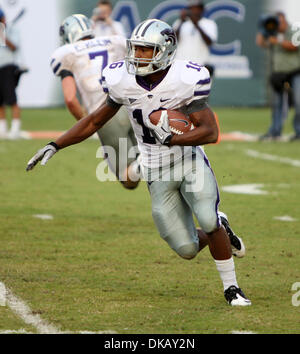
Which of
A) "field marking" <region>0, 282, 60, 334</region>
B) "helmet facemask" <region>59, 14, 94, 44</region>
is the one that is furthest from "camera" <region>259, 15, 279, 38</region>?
"field marking" <region>0, 282, 60, 334</region>

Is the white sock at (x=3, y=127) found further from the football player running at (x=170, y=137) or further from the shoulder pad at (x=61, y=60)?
the football player running at (x=170, y=137)

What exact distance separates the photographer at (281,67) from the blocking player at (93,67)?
210 inches

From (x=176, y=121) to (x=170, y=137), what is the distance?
0.12 metres

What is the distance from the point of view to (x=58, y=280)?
4.86m

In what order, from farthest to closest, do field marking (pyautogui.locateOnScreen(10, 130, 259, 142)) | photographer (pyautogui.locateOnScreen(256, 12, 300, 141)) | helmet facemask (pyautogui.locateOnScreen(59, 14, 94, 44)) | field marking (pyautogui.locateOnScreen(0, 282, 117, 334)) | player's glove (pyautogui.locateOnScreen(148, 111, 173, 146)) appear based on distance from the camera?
field marking (pyautogui.locateOnScreen(10, 130, 259, 142)) → photographer (pyautogui.locateOnScreen(256, 12, 300, 141)) → helmet facemask (pyautogui.locateOnScreen(59, 14, 94, 44)) → player's glove (pyautogui.locateOnScreen(148, 111, 173, 146)) → field marking (pyautogui.locateOnScreen(0, 282, 117, 334))

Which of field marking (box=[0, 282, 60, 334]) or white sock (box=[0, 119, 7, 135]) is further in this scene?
white sock (box=[0, 119, 7, 135])

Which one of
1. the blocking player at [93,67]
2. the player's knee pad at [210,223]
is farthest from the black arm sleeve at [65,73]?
the player's knee pad at [210,223]

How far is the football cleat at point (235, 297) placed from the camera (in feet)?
14.3

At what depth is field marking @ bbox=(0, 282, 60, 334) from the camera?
3900mm

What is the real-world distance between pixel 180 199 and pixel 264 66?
1295 cm

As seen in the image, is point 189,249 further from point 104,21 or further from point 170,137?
point 104,21

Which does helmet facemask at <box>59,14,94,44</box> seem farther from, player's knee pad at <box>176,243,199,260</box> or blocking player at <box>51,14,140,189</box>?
player's knee pad at <box>176,243,199,260</box>

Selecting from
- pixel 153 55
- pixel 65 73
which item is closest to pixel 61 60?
Answer: pixel 65 73

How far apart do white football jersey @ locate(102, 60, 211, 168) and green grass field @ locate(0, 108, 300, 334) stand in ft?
2.43
